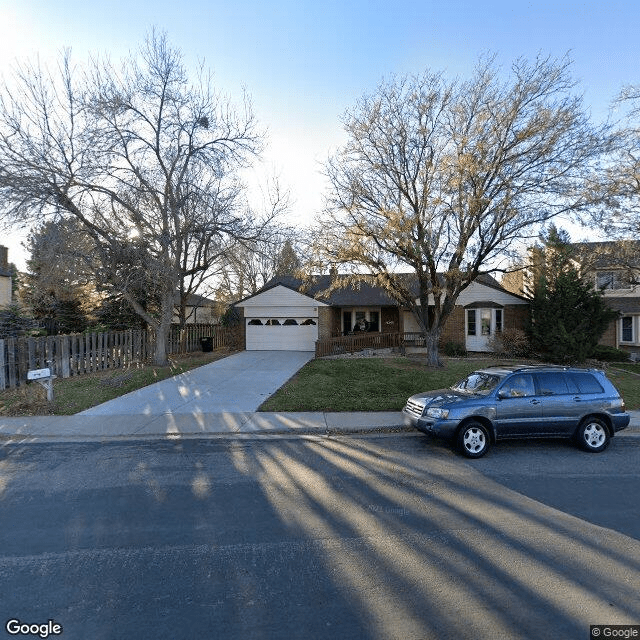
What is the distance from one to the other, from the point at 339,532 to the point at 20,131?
17.1 meters

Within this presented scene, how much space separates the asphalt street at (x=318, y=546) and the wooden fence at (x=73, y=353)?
7445mm

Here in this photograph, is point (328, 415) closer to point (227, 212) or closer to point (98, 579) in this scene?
point (98, 579)

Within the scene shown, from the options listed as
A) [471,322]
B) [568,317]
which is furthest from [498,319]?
[568,317]

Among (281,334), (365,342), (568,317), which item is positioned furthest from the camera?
(281,334)

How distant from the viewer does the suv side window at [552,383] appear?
25.2 ft

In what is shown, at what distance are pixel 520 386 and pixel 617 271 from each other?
19.2 metres

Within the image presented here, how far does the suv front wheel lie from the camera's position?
24.7ft

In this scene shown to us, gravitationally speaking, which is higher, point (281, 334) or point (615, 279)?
point (615, 279)

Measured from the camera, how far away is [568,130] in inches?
553

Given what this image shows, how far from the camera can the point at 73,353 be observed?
1527 cm

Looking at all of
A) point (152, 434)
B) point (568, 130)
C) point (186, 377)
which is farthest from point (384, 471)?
point (568, 130)

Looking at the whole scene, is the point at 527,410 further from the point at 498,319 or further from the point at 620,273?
the point at 620,273

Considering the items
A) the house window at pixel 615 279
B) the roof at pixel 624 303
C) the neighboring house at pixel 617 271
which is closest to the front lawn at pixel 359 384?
the neighboring house at pixel 617 271

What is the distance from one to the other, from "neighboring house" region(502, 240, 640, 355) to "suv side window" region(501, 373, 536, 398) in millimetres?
10121
